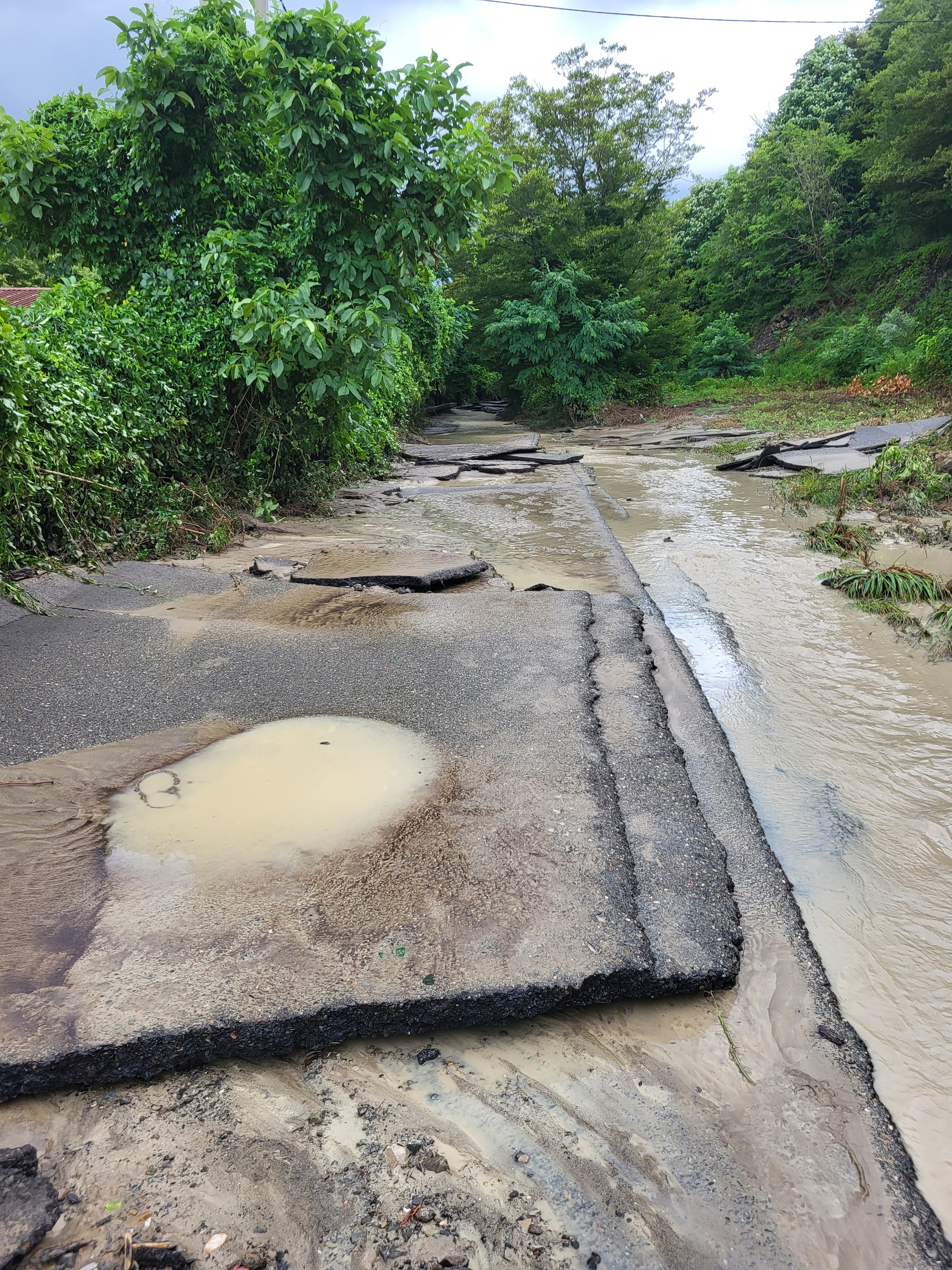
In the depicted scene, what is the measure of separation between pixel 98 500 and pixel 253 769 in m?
3.30

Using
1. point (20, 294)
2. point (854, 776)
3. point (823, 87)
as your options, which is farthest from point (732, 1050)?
point (823, 87)

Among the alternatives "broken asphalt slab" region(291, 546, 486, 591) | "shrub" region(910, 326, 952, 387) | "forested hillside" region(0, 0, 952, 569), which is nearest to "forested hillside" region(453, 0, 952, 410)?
"shrub" region(910, 326, 952, 387)

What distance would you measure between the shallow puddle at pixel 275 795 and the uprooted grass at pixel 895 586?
3711 mm

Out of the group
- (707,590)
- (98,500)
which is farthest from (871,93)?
(98,500)

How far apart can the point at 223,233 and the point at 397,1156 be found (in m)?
6.45

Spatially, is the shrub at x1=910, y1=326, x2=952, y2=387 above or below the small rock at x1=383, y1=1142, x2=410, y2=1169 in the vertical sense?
above

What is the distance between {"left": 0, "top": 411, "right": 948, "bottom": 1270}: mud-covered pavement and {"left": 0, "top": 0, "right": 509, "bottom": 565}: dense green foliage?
165 inches

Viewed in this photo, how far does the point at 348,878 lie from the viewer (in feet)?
6.29

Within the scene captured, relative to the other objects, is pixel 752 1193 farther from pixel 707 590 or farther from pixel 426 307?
pixel 426 307

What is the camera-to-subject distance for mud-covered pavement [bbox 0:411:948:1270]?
1.23 meters

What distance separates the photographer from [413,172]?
230 inches

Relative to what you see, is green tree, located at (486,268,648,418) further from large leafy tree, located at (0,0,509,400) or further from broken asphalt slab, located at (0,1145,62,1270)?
broken asphalt slab, located at (0,1145,62,1270)

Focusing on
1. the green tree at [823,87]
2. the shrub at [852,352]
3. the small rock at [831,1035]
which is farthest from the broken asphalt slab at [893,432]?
the green tree at [823,87]

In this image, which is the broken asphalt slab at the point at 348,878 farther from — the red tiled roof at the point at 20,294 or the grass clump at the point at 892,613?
the red tiled roof at the point at 20,294
